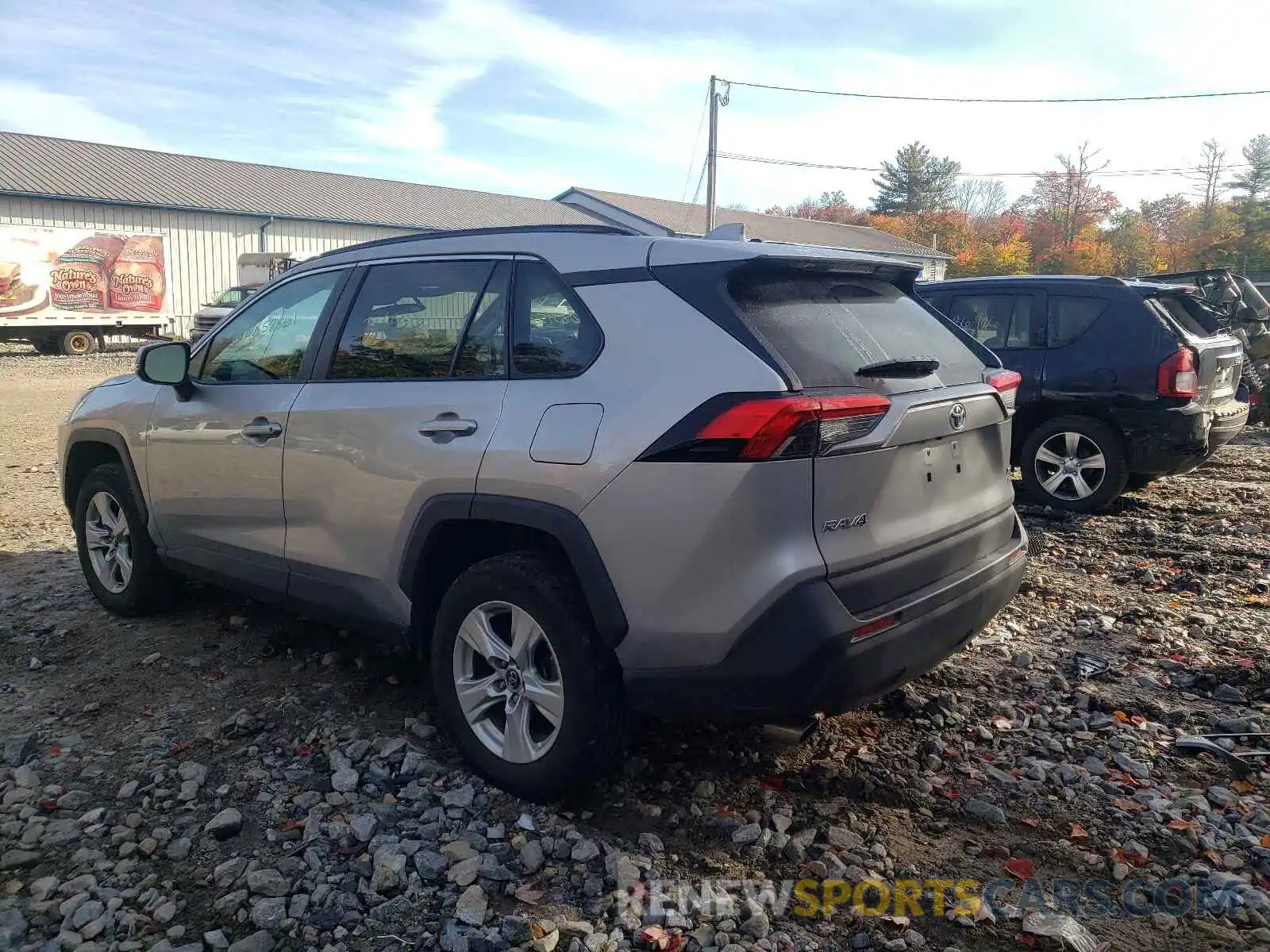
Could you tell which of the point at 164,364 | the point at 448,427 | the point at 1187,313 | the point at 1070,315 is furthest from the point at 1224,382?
the point at 164,364

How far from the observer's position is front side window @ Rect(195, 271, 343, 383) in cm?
409

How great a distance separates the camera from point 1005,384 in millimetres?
3637

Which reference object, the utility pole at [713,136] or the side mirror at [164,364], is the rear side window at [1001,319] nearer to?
the side mirror at [164,364]

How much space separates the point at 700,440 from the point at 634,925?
4.40 feet

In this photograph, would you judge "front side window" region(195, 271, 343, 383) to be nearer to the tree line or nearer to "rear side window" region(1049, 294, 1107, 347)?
"rear side window" region(1049, 294, 1107, 347)

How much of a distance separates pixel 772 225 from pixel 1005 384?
47320mm

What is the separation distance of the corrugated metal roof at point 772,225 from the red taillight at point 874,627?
41839mm

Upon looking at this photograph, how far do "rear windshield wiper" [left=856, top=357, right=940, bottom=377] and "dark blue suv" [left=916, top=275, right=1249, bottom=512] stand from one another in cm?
393

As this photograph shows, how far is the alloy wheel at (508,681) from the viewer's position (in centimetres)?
311

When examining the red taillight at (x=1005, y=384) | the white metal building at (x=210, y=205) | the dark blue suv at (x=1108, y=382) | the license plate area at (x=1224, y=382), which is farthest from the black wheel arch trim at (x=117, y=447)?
the white metal building at (x=210, y=205)

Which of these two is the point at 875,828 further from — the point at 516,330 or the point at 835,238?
the point at 835,238

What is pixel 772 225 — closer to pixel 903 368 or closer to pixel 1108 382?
pixel 1108 382

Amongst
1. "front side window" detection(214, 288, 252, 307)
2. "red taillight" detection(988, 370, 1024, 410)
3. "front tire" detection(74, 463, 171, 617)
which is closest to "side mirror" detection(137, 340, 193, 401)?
→ "front tire" detection(74, 463, 171, 617)

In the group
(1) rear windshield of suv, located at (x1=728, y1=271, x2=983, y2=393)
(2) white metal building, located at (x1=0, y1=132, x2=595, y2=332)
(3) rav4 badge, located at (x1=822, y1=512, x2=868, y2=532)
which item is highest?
(2) white metal building, located at (x1=0, y1=132, x2=595, y2=332)
